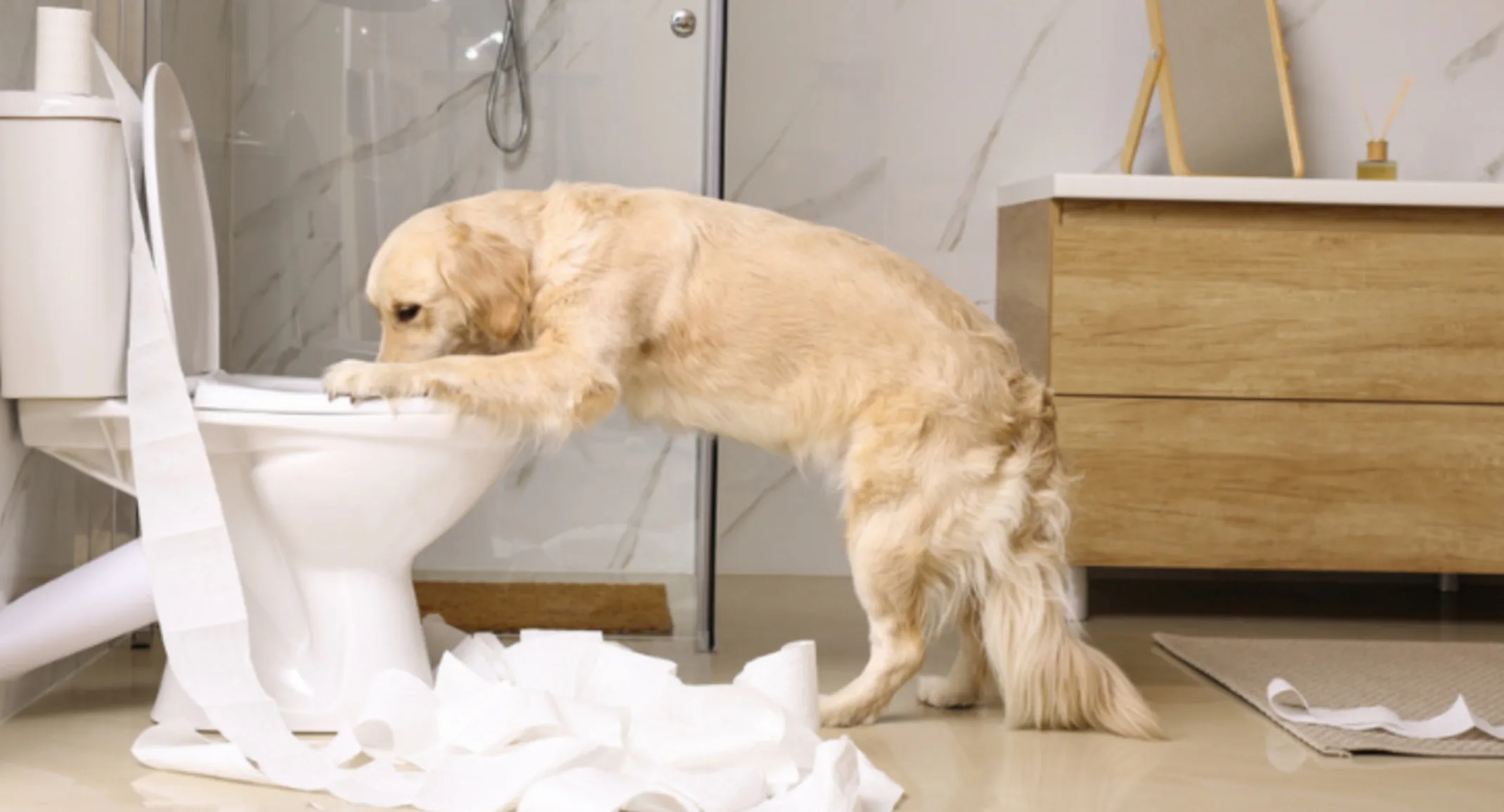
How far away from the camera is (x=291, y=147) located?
260 cm

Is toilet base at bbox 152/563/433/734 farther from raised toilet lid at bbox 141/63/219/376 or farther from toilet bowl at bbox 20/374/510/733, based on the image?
raised toilet lid at bbox 141/63/219/376

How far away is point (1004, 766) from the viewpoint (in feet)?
6.28

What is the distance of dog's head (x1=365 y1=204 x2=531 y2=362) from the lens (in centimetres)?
201

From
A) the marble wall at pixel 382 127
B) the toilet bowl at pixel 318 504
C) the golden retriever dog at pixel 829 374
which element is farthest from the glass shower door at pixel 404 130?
the toilet bowl at pixel 318 504

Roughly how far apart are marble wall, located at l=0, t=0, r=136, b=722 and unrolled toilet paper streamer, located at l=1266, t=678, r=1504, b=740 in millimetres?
1792

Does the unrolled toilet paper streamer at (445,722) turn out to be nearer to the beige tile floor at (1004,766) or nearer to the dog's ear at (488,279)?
the beige tile floor at (1004,766)

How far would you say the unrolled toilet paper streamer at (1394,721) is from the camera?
6.85 feet

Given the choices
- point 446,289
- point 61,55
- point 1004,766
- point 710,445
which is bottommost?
point 1004,766

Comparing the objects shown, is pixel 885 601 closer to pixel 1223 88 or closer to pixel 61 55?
pixel 61 55

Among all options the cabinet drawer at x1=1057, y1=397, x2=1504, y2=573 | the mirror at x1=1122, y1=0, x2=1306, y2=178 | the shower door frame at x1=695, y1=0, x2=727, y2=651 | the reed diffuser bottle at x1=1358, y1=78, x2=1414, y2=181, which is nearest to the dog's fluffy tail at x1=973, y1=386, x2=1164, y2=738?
the shower door frame at x1=695, y1=0, x2=727, y2=651

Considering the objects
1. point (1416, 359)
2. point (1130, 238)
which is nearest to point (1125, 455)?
point (1130, 238)

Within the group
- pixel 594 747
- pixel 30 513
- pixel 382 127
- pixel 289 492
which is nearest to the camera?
pixel 594 747

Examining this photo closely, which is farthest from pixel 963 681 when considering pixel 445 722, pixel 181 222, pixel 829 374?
pixel 181 222

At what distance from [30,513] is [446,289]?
703 mm
